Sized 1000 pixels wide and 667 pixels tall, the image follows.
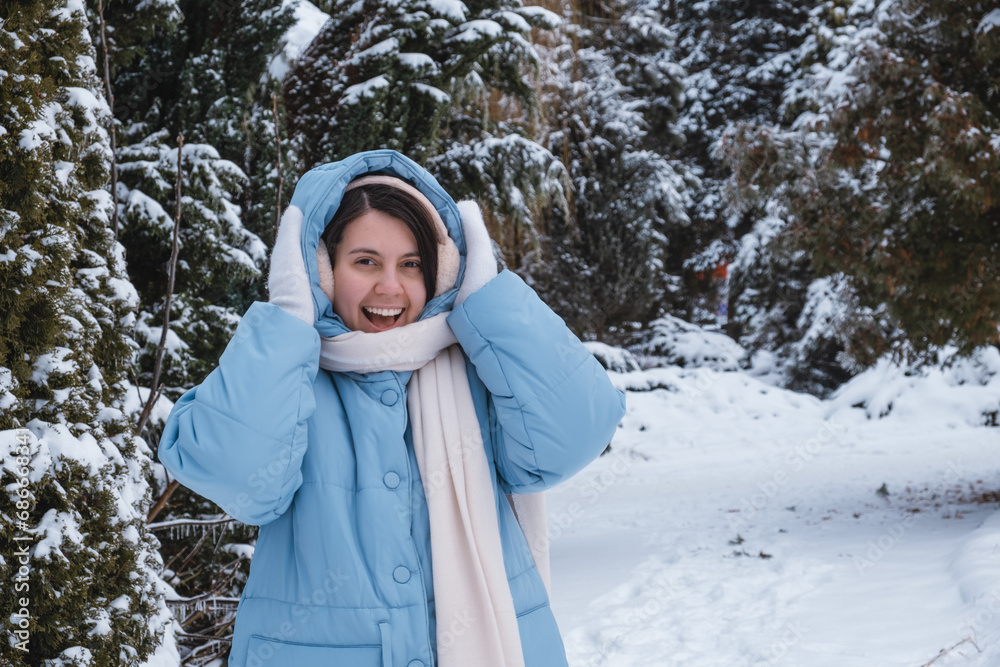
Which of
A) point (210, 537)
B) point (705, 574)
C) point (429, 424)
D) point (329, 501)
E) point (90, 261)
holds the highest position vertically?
point (90, 261)

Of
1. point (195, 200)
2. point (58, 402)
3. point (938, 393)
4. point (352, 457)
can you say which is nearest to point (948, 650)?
point (352, 457)

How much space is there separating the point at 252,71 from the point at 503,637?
9.81 feet

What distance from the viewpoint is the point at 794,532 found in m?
5.89

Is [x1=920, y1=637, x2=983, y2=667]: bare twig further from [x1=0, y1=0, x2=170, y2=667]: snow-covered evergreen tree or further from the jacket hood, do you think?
[x1=0, y1=0, x2=170, y2=667]: snow-covered evergreen tree

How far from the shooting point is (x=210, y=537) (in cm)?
327

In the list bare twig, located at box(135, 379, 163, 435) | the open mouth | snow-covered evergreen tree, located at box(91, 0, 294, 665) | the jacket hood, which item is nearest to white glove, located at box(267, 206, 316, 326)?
the jacket hood

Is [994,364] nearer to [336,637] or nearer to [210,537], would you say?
[210,537]

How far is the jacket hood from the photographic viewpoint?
5.14 ft

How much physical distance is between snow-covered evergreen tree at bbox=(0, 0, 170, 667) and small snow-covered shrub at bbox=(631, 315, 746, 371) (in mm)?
12554

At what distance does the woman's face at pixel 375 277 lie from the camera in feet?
5.31

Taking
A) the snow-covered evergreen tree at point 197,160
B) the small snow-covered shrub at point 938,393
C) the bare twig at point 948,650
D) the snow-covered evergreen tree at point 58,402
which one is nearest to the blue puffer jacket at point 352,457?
the snow-covered evergreen tree at point 58,402

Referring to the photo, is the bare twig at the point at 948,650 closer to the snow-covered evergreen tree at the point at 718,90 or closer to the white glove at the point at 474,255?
the white glove at the point at 474,255

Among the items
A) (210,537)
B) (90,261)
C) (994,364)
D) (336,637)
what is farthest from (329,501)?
(994,364)

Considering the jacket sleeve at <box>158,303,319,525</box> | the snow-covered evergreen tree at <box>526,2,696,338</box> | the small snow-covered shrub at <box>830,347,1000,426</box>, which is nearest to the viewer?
the jacket sleeve at <box>158,303,319,525</box>
